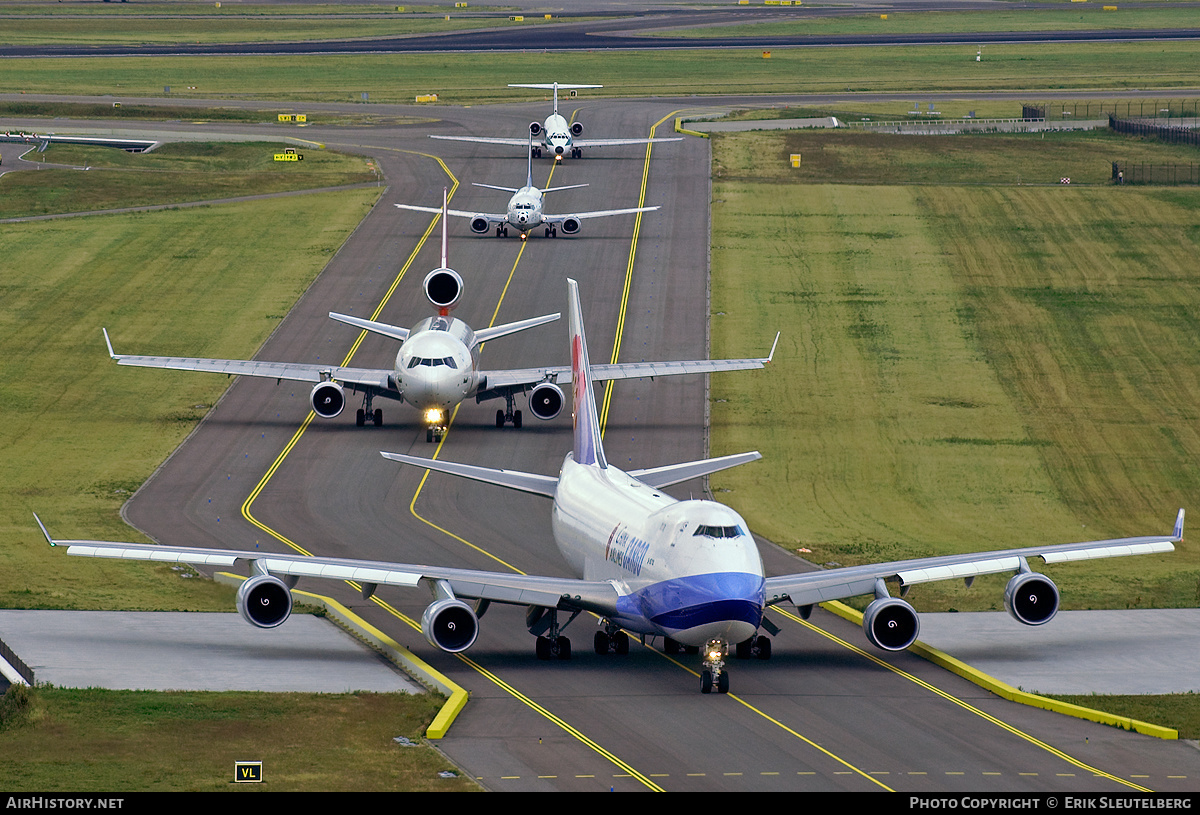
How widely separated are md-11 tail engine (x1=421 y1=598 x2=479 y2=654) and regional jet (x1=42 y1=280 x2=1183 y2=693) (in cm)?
4

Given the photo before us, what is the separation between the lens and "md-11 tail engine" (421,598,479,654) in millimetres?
42531

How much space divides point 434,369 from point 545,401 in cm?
673

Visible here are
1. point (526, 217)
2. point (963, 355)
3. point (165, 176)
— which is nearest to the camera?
point (963, 355)

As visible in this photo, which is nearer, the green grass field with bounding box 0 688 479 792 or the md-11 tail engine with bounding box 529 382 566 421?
the green grass field with bounding box 0 688 479 792

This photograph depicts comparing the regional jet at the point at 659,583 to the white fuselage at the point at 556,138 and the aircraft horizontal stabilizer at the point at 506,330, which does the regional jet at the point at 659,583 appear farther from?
the white fuselage at the point at 556,138

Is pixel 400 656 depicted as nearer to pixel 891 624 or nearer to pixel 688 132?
pixel 891 624

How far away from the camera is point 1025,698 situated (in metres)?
41.8

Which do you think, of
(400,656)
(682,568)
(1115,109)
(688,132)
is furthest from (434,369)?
(1115,109)

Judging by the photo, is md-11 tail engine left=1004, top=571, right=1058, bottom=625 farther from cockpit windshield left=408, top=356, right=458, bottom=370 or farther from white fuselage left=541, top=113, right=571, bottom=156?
white fuselage left=541, top=113, right=571, bottom=156

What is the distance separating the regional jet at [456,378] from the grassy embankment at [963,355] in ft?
24.8

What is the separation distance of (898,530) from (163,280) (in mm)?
59191

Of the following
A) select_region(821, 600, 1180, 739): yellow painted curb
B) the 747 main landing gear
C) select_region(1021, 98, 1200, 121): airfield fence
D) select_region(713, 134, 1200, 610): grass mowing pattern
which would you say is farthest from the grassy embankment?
select_region(1021, 98, 1200, 121): airfield fence

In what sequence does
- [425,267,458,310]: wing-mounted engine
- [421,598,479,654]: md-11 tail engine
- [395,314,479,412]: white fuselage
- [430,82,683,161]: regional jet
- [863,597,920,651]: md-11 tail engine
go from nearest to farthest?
[421,598,479,654]: md-11 tail engine, [863,597,920,651]: md-11 tail engine, [395,314,479,412]: white fuselage, [425,267,458,310]: wing-mounted engine, [430,82,683,161]: regional jet

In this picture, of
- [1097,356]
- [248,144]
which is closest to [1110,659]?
[1097,356]
